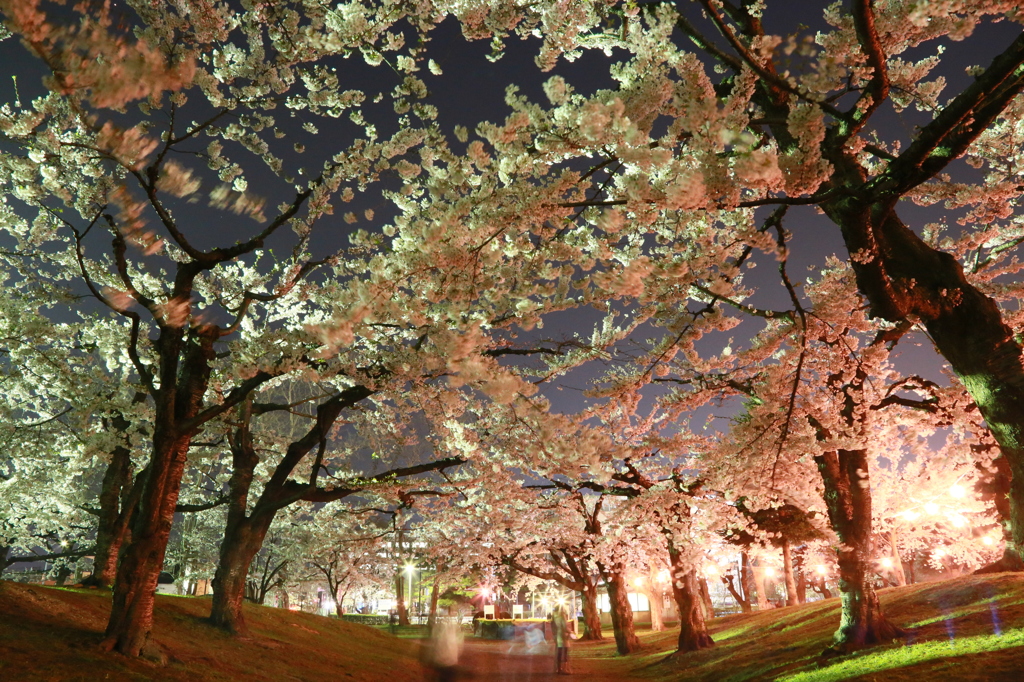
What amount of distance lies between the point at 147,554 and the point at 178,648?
8.82 feet

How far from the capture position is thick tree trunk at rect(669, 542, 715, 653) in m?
17.6

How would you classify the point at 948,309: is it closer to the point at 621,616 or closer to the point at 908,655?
the point at 908,655

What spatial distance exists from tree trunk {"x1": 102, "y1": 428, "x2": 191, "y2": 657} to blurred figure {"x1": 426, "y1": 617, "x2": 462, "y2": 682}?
173 inches

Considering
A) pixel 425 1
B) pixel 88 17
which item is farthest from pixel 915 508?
pixel 88 17

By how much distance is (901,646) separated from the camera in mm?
10227

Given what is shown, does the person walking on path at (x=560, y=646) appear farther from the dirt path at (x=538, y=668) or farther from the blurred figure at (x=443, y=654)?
the blurred figure at (x=443, y=654)

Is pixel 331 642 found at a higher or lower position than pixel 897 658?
lower

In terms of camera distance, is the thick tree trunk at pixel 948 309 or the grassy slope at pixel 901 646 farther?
the grassy slope at pixel 901 646

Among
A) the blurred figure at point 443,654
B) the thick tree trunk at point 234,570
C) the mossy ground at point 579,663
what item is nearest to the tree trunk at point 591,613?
the mossy ground at point 579,663

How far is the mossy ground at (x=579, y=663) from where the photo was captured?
7.62m

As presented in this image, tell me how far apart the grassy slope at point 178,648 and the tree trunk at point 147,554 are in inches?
15.2

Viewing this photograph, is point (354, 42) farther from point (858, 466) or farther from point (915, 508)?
point (915, 508)

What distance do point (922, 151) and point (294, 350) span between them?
8.86m

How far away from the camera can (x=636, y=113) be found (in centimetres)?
518
